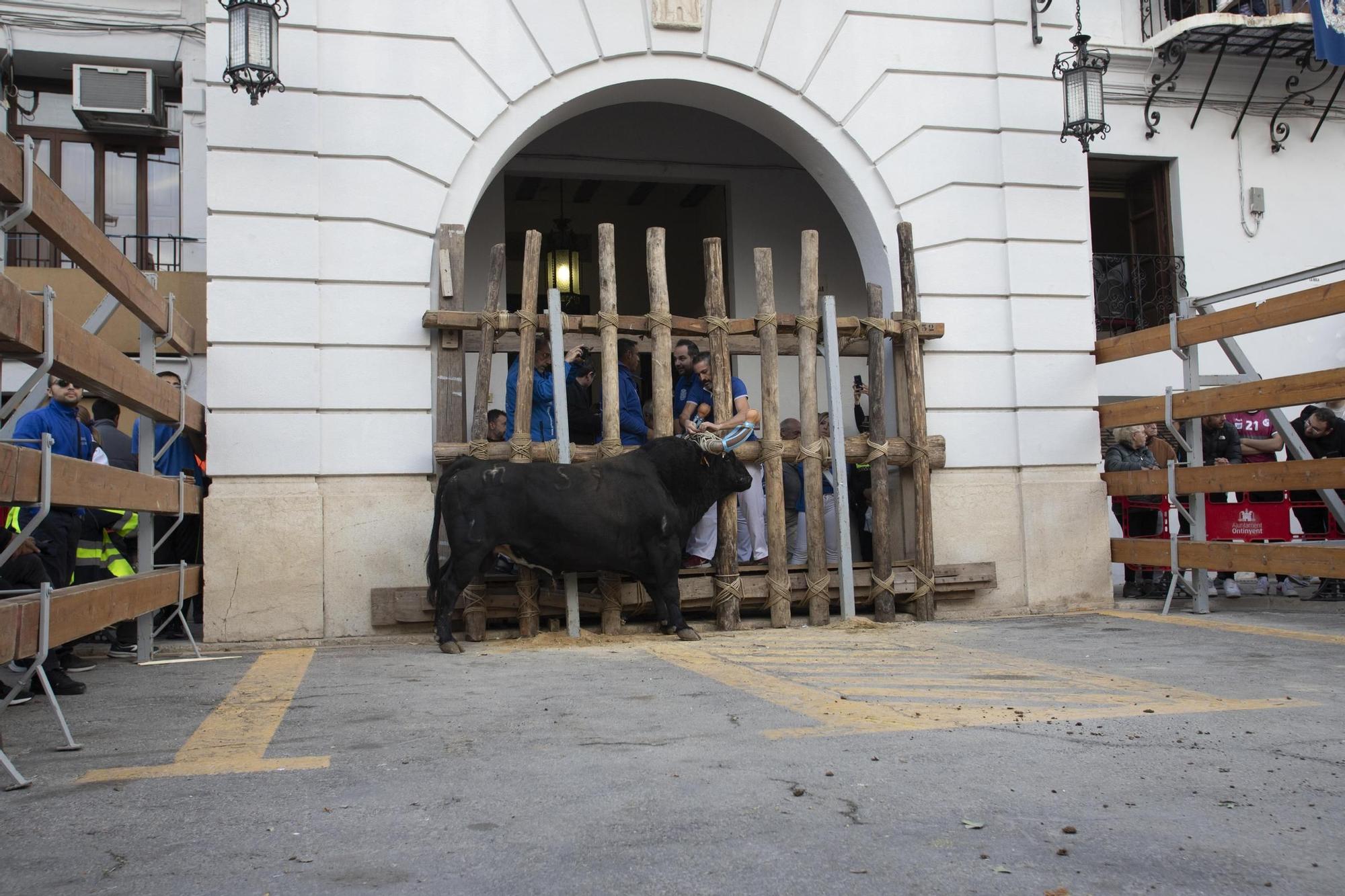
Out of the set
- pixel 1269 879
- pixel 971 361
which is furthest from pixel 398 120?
pixel 1269 879

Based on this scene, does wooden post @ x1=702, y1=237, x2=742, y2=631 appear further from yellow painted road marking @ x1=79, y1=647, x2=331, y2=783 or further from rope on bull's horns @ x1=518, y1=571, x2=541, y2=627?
yellow painted road marking @ x1=79, y1=647, x2=331, y2=783

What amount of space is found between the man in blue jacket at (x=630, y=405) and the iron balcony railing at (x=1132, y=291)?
6915mm

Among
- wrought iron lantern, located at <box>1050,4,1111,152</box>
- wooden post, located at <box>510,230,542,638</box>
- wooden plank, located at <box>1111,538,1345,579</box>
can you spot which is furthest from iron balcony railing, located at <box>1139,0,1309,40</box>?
wooden post, located at <box>510,230,542,638</box>

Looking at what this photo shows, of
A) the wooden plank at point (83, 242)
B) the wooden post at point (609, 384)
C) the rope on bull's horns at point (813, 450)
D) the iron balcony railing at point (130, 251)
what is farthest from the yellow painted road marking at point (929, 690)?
the iron balcony railing at point (130, 251)

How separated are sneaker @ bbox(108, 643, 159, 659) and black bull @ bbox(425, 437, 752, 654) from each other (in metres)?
1.98

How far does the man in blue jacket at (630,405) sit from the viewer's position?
30.1 feet

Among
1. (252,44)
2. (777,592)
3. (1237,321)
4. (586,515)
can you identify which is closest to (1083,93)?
(1237,321)

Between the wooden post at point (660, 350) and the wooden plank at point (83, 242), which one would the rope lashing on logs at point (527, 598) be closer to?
the wooden post at point (660, 350)

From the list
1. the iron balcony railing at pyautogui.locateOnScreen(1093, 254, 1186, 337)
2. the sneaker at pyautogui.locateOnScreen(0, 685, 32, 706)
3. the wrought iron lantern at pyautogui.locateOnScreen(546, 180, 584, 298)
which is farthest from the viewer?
the wrought iron lantern at pyautogui.locateOnScreen(546, 180, 584, 298)

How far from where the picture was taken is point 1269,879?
9.21 feet

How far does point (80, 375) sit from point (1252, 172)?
523 inches

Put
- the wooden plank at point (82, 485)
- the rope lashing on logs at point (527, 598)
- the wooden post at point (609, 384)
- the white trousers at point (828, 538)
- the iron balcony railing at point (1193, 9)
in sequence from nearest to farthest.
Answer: the wooden plank at point (82, 485), the rope lashing on logs at point (527, 598), the wooden post at point (609, 384), the white trousers at point (828, 538), the iron balcony railing at point (1193, 9)

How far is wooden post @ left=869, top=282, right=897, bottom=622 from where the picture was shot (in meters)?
9.07

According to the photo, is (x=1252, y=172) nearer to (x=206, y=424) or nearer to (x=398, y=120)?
(x=398, y=120)
